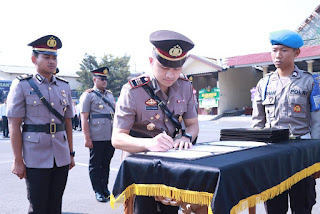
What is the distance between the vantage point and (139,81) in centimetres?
203

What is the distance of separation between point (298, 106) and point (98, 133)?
2840 millimetres

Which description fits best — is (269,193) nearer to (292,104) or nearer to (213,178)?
(213,178)

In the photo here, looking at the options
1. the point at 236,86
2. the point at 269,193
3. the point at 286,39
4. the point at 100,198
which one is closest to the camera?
the point at 269,193

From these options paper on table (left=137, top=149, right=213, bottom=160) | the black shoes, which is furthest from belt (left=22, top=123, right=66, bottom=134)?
the black shoes

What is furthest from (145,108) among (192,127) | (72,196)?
(72,196)

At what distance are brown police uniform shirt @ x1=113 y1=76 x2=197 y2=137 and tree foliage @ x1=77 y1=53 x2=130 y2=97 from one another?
37.7 meters

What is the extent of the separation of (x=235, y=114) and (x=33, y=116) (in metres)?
22.6

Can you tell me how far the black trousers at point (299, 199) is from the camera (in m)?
2.41

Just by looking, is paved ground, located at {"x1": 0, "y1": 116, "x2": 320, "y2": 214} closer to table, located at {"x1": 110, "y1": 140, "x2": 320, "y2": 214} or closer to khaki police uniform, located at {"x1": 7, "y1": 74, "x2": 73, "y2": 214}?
khaki police uniform, located at {"x1": 7, "y1": 74, "x2": 73, "y2": 214}

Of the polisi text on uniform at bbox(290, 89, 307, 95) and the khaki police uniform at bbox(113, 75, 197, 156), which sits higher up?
the polisi text on uniform at bbox(290, 89, 307, 95)

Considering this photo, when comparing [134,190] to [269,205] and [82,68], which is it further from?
[82,68]

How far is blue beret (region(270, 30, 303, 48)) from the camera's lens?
269 cm

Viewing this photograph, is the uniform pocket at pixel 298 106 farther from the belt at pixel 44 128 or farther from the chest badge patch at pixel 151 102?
the belt at pixel 44 128

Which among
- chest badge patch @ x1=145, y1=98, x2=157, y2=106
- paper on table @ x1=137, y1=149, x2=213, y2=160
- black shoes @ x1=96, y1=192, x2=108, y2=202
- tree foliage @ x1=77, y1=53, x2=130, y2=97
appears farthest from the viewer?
tree foliage @ x1=77, y1=53, x2=130, y2=97
